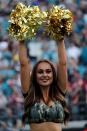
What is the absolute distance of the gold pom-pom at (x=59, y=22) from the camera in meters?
6.00

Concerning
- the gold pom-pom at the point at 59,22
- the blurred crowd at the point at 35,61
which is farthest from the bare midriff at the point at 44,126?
the blurred crowd at the point at 35,61

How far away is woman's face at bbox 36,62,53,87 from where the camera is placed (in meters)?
6.13

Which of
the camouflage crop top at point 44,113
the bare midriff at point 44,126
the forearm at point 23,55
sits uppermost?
the forearm at point 23,55

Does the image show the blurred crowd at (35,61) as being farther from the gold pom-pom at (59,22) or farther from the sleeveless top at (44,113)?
the sleeveless top at (44,113)

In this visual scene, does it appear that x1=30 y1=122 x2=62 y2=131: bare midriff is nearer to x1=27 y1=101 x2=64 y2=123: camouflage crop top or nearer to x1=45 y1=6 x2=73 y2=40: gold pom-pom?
x1=27 y1=101 x2=64 y2=123: camouflage crop top

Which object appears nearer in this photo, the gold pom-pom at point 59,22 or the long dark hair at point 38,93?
the gold pom-pom at point 59,22

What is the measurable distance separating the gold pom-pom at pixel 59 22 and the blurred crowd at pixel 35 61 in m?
3.12

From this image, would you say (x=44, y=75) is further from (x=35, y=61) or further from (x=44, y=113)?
(x=35, y=61)

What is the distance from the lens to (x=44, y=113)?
603cm

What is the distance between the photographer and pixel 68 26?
236 inches

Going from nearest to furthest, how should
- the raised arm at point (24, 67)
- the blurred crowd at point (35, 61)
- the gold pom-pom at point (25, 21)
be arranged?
the gold pom-pom at point (25, 21) < the raised arm at point (24, 67) < the blurred crowd at point (35, 61)

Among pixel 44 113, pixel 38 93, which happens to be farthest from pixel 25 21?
pixel 44 113

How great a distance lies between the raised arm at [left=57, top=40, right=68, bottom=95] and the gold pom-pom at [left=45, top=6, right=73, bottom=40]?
4.1 inches

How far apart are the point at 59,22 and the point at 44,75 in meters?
0.51
